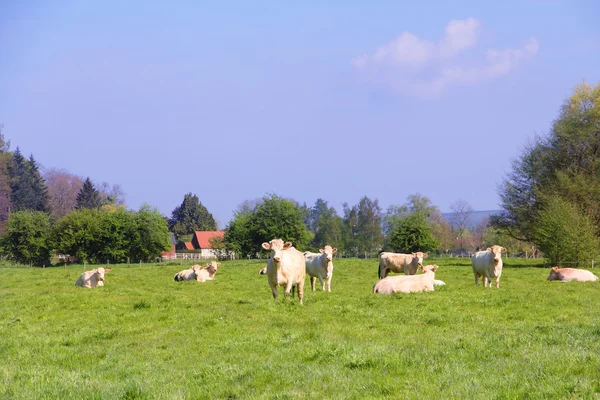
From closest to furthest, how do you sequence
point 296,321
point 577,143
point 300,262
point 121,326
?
point 296,321 < point 121,326 < point 300,262 < point 577,143

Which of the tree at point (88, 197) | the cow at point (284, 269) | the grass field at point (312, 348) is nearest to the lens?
the grass field at point (312, 348)

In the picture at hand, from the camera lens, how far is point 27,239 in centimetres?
6341

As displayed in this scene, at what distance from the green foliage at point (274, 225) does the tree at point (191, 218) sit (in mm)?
71460

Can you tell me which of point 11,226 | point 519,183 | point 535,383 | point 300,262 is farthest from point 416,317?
point 11,226

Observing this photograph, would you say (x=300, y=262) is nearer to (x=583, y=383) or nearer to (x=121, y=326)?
(x=121, y=326)

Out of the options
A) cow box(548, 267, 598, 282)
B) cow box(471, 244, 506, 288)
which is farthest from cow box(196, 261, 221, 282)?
cow box(548, 267, 598, 282)

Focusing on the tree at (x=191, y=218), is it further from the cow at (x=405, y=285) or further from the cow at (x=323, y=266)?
the cow at (x=405, y=285)

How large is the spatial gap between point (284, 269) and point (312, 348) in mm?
7128

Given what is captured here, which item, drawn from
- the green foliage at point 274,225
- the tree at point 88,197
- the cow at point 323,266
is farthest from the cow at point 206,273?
the tree at point 88,197

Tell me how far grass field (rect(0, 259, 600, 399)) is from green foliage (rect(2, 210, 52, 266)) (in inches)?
1968

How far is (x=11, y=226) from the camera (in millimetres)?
62781

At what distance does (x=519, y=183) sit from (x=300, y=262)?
40.9 meters

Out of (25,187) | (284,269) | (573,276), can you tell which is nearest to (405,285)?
(284,269)

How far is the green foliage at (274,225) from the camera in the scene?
63438 mm
